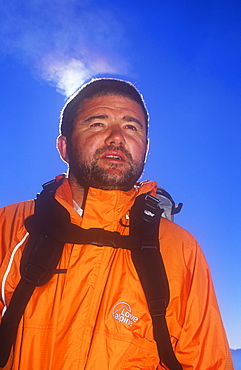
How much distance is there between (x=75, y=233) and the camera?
9.12 feet

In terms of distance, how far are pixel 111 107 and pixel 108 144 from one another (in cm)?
71

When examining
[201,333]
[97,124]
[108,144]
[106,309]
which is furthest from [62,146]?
[201,333]

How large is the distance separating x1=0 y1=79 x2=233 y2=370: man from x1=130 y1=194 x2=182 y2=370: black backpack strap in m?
0.10

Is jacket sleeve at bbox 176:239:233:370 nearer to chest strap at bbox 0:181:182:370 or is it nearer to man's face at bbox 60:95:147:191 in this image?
chest strap at bbox 0:181:182:370

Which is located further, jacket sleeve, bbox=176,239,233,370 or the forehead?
the forehead

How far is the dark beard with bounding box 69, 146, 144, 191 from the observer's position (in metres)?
3.42

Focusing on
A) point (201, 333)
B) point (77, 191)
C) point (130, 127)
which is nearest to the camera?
point (201, 333)

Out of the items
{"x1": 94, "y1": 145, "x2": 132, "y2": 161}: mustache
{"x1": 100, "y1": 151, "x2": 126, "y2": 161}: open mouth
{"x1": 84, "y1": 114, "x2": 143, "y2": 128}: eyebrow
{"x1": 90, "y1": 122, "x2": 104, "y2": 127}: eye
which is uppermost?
{"x1": 84, "y1": 114, "x2": 143, "y2": 128}: eyebrow

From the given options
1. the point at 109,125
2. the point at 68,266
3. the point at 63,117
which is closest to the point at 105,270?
the point at 68,266

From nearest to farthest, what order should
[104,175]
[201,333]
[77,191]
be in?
[201,333] < [104,175] < [77,191]

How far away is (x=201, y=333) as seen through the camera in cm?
264

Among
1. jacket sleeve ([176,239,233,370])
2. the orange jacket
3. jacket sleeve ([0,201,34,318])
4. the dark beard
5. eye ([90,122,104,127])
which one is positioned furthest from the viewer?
eye ([90,122,104,127])

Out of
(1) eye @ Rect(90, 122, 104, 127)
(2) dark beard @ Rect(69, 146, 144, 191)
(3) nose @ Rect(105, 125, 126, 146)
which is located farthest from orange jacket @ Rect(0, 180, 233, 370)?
(1) eye @ Rect(90, 122, 104, 127)

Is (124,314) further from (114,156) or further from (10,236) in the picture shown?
(114,156)
